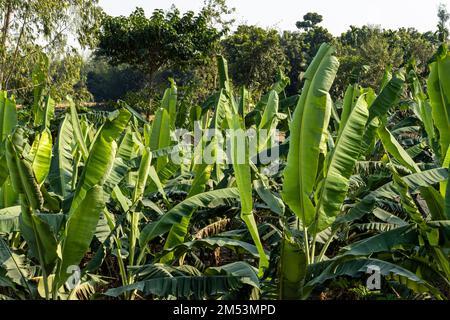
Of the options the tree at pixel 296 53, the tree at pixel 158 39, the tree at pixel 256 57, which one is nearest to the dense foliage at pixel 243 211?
the tree at pixel 158 39

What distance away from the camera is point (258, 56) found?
27.0 m

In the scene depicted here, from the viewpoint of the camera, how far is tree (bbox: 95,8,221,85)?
22047 mm

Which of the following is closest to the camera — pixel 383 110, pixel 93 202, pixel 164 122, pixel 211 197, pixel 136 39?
pixel 93 202

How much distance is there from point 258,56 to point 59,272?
2458 centimetres

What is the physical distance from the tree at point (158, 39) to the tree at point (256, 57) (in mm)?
3437

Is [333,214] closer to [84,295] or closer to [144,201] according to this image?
[144,201]

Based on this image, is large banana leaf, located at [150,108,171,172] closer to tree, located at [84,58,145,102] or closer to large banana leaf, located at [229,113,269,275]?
large banana leaf, located at [229,113,269,275]

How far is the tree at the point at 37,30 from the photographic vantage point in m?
15.9

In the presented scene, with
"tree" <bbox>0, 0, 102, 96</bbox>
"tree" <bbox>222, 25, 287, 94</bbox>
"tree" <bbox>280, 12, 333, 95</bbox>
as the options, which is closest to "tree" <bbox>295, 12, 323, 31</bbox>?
"tree" <bbox>280, 12, 333, 95</bbox>

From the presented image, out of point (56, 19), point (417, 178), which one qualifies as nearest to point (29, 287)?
point (417, 178)

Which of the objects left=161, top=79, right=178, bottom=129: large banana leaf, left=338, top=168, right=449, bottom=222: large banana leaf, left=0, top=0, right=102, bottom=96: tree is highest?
left=0, top=0, right=102, bottom=96: tree

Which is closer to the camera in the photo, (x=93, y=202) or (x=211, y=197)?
(x=93, y=202)

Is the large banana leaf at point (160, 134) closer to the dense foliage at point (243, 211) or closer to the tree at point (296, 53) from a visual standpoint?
the dense foliage at point (243, 211)

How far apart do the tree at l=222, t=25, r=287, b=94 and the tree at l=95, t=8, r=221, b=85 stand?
3437mm
